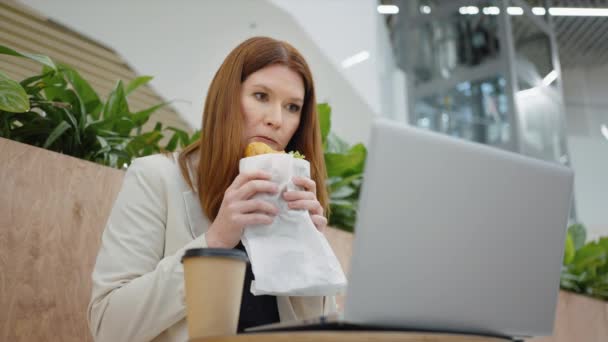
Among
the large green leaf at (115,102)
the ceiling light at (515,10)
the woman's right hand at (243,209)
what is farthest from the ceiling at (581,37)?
the woman's right hand at (243,209)

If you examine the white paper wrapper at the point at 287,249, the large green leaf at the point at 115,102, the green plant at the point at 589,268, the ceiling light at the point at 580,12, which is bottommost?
the green plant at the point at 589,268

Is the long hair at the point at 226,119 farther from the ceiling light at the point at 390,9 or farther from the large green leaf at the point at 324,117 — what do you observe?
the ceiling light at the point at 390,9

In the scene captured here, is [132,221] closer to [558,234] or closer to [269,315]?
[269,315]

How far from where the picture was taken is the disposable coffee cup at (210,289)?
2.27 feet

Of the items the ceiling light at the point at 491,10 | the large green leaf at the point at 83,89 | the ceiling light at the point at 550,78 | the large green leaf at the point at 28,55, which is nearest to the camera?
the large green leaf at the point at 28,55

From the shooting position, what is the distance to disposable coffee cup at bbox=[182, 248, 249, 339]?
2.27ft

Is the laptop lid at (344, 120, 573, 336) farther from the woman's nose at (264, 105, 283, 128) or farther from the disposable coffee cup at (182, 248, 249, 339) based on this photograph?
the woman's nose at (264, 105, 283, 128)

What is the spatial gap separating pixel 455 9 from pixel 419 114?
134cm

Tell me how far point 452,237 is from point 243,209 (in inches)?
12.7

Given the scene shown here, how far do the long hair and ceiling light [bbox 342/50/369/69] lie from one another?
4567mm

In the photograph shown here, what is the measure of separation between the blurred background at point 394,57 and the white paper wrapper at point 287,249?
3.53 meters

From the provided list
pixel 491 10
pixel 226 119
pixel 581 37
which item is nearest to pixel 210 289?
pixel 226 119

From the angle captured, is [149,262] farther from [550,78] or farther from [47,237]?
[550,78]

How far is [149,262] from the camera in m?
1.04
